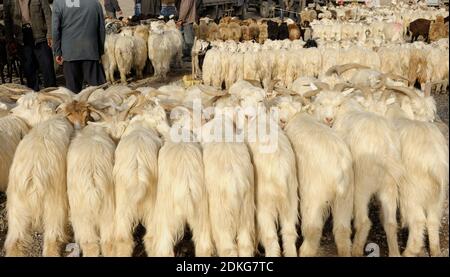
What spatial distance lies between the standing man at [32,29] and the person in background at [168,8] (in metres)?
6.82

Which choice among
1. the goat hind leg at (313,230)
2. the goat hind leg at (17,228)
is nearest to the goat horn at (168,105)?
the goat hind leg at (17,228)

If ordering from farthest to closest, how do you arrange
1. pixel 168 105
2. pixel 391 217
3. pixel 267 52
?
pixel 267 52, pixel 168 105, pixel 391 217

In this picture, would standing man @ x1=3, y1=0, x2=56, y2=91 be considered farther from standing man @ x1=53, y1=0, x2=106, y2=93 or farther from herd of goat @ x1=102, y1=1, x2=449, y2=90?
herd of goat @ x1=102, y1=1, x2=449, y2=90

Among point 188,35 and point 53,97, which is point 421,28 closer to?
point 188,35

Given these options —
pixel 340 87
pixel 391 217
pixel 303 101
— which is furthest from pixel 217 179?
pixel 340 87

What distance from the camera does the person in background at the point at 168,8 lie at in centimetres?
1462

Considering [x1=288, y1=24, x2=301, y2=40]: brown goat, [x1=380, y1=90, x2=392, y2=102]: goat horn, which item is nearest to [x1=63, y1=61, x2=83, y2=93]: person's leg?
[x1=380, y1=90, x2=392, y2=102]: goat horn

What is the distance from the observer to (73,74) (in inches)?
266

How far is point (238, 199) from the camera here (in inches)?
131

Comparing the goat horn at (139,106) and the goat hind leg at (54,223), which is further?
the goat horn at (139,106)

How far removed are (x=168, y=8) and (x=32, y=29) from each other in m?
7.33

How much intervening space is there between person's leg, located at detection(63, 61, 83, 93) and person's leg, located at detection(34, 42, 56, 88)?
4.58 feet

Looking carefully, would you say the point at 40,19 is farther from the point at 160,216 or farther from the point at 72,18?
the point at 160,216

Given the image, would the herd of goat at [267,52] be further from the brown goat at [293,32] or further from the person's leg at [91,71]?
the person's leg at [91,71]
